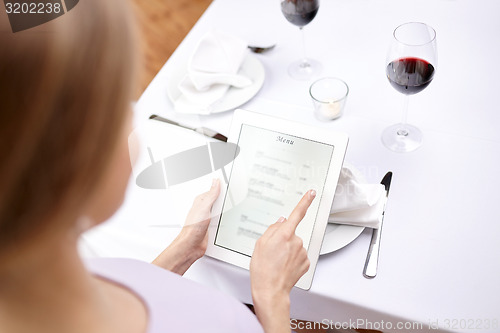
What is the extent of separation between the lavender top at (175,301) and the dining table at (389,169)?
0.14m

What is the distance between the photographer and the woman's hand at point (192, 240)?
91 centimetres

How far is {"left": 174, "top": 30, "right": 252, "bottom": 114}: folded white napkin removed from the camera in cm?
117

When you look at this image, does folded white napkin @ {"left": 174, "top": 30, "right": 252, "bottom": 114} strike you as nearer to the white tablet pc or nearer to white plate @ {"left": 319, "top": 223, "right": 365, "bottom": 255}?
the white tablet pc

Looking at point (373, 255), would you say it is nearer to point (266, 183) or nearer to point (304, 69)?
point (266, 183)

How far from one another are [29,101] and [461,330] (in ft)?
2.33

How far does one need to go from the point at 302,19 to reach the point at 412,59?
0.31 m

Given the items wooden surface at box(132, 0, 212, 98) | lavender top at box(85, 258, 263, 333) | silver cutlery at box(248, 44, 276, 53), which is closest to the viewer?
lavender top at box(85, 258, 263, 333)

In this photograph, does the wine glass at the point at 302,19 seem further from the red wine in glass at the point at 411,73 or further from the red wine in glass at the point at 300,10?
the red wine in glass at the point at 411,73

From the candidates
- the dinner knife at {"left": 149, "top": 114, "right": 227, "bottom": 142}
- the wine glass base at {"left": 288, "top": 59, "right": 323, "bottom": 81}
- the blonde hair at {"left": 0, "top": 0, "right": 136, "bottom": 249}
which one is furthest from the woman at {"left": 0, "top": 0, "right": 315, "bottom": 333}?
the wine glass base at {"left": 288, "top": 59, "right": 323, "bottom": 81}

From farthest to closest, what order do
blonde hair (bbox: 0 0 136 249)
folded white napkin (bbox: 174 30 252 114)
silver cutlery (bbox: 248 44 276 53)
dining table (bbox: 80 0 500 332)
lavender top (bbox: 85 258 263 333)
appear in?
silver cutlery (bbox: 248 44 276 53) < folded white napkin (bbox: 174 30 252 114) < dining table (bbox: 80 0 500 332) < lavender top (bbox: 85 258 263 333) < blonde hair (bbox: 0 0 136 249)

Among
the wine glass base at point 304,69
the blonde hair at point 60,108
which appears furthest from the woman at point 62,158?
the wine glass base at point 304,69

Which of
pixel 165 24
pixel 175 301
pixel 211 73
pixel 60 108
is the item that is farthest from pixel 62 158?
pixel 165 24

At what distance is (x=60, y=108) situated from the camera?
38cm

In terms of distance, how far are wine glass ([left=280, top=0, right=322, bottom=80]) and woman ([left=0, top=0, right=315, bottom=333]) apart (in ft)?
2.42
